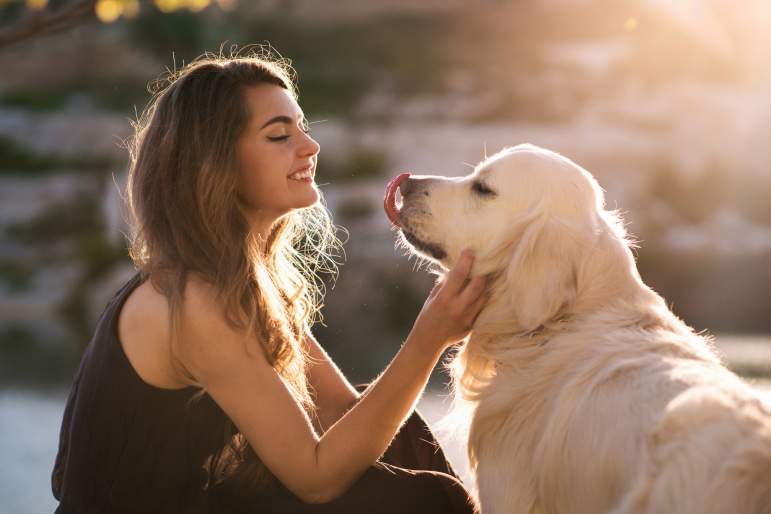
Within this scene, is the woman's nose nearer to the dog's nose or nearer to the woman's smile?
the woman's smile

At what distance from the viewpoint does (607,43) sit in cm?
1246

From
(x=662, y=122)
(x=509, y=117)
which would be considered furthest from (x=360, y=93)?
(x=662, y=122)

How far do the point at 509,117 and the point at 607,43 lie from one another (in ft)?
10.2

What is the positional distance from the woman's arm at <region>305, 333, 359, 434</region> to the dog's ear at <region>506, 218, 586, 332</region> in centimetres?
97

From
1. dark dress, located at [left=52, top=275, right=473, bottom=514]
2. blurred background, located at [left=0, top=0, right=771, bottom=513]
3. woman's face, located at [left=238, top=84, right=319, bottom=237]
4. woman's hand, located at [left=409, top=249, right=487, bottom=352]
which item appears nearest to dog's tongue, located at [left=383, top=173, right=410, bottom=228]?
woman's face, located at [left=238, top=84, right=319, bottom=237]

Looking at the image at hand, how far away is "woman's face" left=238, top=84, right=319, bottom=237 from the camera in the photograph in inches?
82.4

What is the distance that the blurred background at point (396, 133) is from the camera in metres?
6.70

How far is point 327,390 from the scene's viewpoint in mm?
2508

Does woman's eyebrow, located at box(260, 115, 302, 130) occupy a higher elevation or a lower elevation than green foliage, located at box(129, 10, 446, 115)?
lower

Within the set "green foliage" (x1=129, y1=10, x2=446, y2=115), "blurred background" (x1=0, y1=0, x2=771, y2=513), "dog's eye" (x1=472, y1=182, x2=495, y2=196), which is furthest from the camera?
"green foliage" (x1=129, y1=10, x2=446, y2=115)

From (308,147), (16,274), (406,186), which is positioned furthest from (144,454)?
(16,274)

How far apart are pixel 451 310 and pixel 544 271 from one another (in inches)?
12.3

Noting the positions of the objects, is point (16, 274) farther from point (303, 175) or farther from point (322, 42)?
point (322, 42)

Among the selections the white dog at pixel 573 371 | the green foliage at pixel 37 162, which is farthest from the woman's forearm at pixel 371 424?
the green foliage at pixel 37 162
